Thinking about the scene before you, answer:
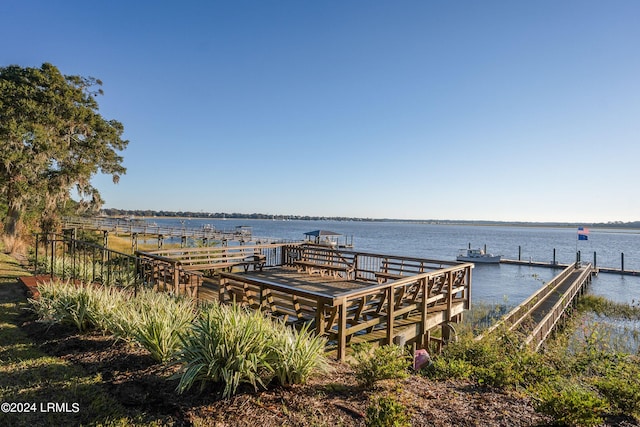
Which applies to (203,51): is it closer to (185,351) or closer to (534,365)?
(185,351)

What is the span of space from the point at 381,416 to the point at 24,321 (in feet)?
20.6

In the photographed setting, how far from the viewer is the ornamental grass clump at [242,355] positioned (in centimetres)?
299

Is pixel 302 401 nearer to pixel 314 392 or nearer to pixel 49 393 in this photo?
pixel 314 392

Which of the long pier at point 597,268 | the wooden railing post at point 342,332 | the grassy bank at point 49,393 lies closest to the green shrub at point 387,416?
the grassy bank at point 49,393

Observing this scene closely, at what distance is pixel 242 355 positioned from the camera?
3.01m

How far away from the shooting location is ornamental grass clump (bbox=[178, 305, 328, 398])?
9.82ft

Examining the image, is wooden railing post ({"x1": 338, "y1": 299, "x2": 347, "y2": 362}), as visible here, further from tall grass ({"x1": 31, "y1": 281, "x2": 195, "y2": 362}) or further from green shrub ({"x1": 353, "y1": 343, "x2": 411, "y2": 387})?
tall grass ({"x1": 31, "y1": 281, "x2": 195, "y2": 362})

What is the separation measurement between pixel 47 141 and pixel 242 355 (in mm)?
22876

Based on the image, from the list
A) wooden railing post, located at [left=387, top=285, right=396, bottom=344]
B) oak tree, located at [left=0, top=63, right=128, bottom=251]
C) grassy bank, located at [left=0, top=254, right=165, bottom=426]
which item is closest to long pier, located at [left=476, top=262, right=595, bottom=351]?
wooden railing post, located at [left=387, top=285, right=396, bottom=344]

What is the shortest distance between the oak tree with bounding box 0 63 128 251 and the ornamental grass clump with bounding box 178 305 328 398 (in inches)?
767

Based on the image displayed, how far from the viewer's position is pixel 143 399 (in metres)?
3.06

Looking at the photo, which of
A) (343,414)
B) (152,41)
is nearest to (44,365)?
(343,414)

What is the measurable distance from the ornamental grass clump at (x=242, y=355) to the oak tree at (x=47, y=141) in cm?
1947

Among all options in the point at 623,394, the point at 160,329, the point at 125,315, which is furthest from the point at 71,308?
the point at 623,394
